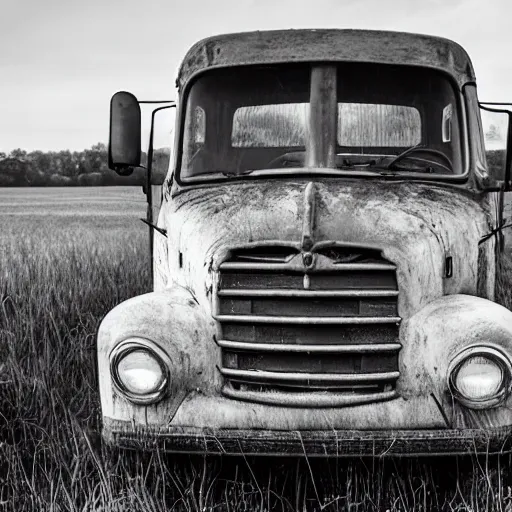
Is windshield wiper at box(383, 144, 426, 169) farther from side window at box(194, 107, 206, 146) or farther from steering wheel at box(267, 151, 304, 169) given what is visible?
side window at box(194, 107, 206, 146)

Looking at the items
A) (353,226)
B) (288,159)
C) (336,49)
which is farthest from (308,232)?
(336,49)

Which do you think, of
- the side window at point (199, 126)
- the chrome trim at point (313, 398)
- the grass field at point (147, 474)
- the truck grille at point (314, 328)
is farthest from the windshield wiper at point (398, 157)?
the grass field at point (147, 474)

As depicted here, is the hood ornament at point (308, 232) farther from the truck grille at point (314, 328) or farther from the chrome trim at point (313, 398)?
the chrome trim at point (313, 398)

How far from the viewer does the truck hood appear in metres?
3.27

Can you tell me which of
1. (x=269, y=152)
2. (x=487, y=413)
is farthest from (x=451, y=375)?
(x=269, y=152)

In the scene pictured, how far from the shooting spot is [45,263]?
7367mm

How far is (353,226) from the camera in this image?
3.32 meters

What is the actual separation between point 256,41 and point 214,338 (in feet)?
5.80

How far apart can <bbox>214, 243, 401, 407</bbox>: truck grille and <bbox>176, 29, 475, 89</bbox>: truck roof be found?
4.52 ft

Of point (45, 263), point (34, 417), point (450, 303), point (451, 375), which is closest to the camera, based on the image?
point (451, 375)

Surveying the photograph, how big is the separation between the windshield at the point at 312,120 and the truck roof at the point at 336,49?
0.05 metres

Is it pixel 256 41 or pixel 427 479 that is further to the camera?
pixel 256 41

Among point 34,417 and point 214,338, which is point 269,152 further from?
point 34,417

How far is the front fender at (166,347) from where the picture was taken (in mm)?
3068
